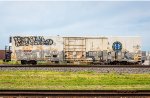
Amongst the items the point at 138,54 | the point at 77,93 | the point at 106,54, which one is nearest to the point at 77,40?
the point at 106,54

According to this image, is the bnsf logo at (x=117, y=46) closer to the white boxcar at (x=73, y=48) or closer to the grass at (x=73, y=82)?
the white boxcar at (x=73, y=48)

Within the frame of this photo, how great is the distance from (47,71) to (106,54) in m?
11.1

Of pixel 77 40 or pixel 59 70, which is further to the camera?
pixel 77 40

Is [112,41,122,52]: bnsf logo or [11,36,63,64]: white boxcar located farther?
[112,41,122,52]: bnsf logo

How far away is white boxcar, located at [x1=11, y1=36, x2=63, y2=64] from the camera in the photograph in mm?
37688

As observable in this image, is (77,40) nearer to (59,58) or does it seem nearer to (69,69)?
(59,58)

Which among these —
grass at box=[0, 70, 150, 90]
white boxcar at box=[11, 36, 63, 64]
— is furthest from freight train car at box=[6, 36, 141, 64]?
grass at box=[0, 70, 150, 90]

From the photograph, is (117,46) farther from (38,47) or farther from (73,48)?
(38,47)

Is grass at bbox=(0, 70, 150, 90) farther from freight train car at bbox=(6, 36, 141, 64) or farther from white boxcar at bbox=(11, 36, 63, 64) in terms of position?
white boxcar at bbox=(11, 36, 63, 64)

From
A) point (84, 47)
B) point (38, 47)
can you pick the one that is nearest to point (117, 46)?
point (84, 47)

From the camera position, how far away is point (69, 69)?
2947cm

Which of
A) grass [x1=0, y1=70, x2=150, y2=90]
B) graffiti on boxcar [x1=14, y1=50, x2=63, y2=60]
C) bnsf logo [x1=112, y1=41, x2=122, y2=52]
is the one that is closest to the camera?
grass [x1=0, y1=70, x2=150, y2=90]

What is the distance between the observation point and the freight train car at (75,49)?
3772 centimetres

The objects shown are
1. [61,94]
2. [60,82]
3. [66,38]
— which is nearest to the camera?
[61,94]
